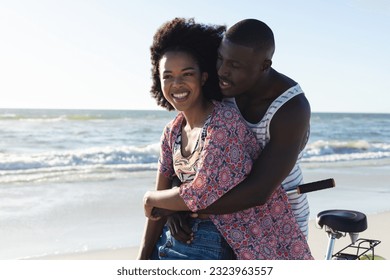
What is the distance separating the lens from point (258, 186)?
2.13 m

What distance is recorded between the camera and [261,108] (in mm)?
2307

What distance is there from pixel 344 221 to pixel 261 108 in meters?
0.97

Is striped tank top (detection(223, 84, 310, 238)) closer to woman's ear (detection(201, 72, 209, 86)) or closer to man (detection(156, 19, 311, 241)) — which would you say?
man (detection(156, 19, 311, 241))

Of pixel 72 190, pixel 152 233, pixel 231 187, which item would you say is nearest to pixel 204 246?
pixel 231 187

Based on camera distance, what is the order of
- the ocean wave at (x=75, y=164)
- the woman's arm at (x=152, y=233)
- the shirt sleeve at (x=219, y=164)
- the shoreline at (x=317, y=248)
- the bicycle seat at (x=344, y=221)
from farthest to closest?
the ocean wave at (x=75, y=164) < the shoreline at (x=317, y=248) < the bicycle seat at (x=344, y=221) < the woman's arm at (x=152, y=233) < the shirt sleeve at (x=219, y=164)

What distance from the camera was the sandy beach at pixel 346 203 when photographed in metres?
5.45

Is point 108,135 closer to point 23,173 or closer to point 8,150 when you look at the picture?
point 8,150

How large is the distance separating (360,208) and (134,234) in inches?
119

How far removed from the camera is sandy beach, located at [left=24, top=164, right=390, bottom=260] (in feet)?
17.9

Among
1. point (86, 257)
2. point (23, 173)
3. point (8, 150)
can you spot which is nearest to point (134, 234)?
point (86, 257)

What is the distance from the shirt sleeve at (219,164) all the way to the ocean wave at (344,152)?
40.3ft

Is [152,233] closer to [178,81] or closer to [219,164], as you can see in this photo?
[219,164]

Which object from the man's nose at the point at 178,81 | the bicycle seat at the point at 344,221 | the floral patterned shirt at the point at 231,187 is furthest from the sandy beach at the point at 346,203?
the man's nose at the point at 178,81

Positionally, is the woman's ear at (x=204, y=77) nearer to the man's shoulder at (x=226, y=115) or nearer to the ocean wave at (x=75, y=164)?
the man's shoulder at (x=226, y=115)
